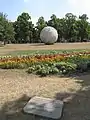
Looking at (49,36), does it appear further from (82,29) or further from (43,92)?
(43,92)

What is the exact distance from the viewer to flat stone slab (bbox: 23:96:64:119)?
254 inches

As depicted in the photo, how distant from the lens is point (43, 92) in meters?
A: 8.05

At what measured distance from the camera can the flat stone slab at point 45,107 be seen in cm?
645

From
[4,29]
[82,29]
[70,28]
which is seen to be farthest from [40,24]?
→ [4,29]

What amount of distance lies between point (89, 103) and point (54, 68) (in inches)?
151

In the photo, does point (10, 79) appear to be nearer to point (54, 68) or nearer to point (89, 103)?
point (54, 68)

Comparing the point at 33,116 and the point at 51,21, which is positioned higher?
the point at 51,21

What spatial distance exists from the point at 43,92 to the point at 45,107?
130 centimetres

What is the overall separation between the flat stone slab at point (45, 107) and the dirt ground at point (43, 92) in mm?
147

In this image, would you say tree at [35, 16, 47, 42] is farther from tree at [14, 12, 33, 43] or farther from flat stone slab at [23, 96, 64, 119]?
flat stone slab at [23, 96, 64, 119]

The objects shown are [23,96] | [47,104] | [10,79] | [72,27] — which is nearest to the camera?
[47,104]


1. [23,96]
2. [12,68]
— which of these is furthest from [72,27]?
[23,96]

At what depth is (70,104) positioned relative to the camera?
23.4 feet

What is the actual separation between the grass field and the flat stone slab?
15cm
